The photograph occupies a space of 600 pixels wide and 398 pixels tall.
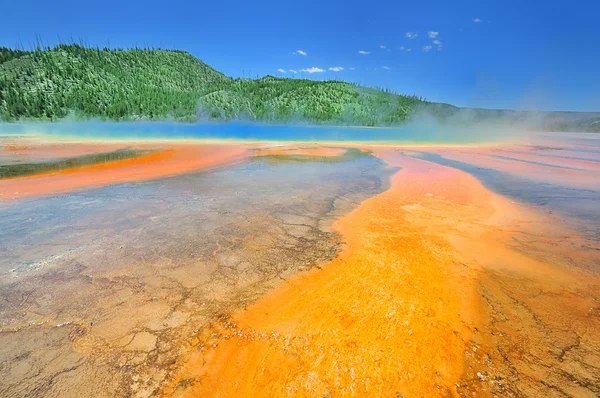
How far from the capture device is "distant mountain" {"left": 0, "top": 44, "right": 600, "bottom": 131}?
184 ft

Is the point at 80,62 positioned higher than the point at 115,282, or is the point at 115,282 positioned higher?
the point at 80,62

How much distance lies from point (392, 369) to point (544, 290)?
2.81 meters

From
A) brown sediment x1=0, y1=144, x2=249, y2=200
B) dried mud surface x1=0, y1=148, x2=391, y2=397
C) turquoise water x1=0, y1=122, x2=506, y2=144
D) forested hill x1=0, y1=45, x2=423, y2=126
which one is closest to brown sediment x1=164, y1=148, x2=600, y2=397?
dried mud surface x1=0, y1=148, x2=391, y2=397

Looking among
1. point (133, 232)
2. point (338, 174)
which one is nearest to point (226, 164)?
point (338, 174)

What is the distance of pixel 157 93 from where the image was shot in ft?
235

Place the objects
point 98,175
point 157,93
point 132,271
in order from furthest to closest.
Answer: point 157,93 < point 98,175 < point 132,271

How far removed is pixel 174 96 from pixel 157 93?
13.2 feet

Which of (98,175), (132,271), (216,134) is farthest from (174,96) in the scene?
(132,271)

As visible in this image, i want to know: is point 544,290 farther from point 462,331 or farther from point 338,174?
point 338,174

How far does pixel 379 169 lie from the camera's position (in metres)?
13.4

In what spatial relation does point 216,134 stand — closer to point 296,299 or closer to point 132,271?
point 132,271

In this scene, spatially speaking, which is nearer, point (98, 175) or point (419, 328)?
point (419, 328)

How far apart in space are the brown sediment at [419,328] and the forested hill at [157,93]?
66454mm

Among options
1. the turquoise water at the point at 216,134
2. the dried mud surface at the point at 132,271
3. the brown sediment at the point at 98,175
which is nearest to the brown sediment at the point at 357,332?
the dried mud surface at the point at 132,271
